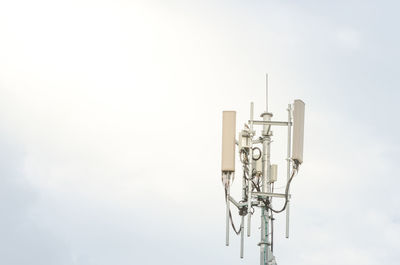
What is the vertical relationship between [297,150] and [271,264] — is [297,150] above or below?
above

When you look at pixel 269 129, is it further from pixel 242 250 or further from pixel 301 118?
pixel 242 250

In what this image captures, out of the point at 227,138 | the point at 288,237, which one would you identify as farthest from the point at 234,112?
the point at 288,237

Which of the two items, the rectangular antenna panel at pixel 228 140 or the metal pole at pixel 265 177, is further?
the metal pole at pixel 265 177

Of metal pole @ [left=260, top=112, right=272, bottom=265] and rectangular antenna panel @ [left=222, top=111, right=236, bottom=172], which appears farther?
metal pole @ [left=260, top=112, right=272, bottom=265]

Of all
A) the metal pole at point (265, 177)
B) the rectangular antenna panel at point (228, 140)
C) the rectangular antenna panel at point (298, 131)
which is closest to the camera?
the rectangular antenna panel at point (228, 140)

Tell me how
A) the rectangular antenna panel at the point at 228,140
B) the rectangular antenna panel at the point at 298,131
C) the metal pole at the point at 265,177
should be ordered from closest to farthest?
the rectangular antenna panel at the point at 228,140 < the metal pole at the point at 265,177 < the rectangular antenna panel at the point at 298,131

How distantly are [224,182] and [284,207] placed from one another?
225cm

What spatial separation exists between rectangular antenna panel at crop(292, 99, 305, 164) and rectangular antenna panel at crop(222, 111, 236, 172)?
2.09 m

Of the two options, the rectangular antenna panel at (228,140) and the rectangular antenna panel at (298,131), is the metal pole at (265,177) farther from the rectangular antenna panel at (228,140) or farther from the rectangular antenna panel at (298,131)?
the rectangular antenna panel at (228,140)

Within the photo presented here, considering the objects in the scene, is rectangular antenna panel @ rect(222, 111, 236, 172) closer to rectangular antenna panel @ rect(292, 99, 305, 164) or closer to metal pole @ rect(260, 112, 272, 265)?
metal pole @ rect(260, 112, 272, 265)

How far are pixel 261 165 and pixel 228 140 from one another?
1.99m

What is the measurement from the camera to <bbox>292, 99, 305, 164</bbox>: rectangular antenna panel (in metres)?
52.0

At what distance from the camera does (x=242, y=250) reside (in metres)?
50.7

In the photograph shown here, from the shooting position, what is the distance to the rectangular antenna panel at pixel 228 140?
51.2 meters
